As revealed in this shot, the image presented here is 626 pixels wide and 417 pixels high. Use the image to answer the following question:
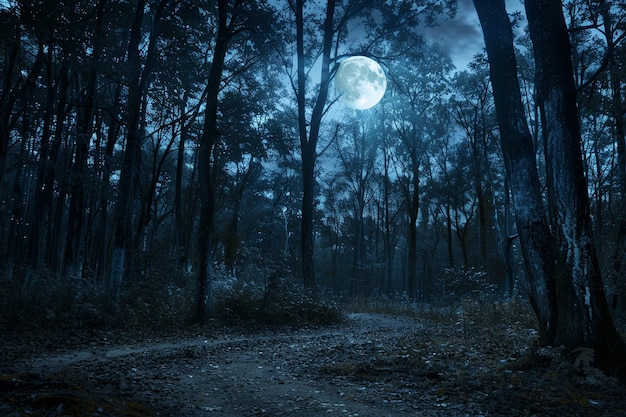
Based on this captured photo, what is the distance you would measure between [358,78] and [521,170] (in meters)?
14.9

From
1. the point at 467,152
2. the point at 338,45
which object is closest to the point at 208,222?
the point at 338,45

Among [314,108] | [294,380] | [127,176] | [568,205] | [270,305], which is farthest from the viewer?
[314,108]

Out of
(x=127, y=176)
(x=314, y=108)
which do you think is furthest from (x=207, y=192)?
(x=314, y=108)

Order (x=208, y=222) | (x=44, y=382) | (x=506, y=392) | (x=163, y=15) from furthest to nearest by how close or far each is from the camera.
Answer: (x=163, y=15) < (x=208, y=222) < (x=506, y=392) < (x=44, y=382)

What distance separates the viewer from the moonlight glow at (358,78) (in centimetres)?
1852

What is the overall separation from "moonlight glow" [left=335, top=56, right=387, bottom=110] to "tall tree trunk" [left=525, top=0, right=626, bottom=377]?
1280 cm

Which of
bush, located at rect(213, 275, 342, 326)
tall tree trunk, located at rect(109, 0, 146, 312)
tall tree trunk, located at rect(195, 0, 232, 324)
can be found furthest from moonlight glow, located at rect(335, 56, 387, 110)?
bush, located at rect(213, 275, 342, 326)

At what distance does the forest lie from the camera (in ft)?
18.6

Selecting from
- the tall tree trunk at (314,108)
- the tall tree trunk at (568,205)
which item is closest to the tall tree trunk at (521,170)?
the tall tree trunk at (568,205)

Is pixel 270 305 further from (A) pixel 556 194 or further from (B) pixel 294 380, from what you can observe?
(A) pixel 556 194

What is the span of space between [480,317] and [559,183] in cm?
889

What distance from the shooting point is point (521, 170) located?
607 cm

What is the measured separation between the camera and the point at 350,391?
16.6ft

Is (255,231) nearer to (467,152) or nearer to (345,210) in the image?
(345,210)
